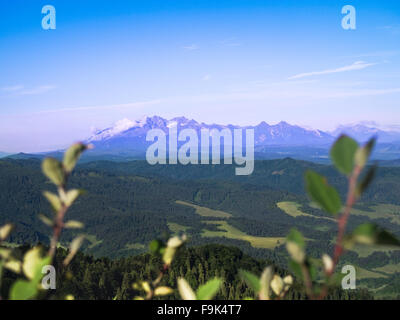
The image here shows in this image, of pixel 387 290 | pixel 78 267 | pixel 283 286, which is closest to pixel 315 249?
pixel 387 290

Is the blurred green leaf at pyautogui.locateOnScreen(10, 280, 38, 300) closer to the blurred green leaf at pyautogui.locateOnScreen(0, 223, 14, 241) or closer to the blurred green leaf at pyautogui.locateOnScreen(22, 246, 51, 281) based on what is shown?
the blurred green leaf at pyautogui.locateOnScreen(22, 246, 51, 281)

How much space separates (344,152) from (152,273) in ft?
230

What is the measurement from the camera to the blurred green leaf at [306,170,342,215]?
115cm

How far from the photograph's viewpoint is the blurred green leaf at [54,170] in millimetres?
1334

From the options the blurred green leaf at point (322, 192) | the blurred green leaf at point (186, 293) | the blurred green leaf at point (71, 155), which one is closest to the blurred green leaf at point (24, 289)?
the blurred green leaf at point (71, 155)

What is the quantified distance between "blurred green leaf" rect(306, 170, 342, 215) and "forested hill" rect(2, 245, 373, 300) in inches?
1695

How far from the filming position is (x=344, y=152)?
1.11 metres

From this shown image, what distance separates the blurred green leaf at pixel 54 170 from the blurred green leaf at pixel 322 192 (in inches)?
33.6

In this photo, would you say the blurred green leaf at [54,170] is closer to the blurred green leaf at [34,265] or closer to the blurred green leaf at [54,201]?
the blurred green leaf at [54,201]

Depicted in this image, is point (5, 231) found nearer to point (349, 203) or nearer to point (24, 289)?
point (24, 289)

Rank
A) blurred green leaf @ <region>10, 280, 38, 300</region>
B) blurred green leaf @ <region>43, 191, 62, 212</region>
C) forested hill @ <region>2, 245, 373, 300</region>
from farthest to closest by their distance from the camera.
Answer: forested hill @ <region>2, 245, 373, 300</region> < blurred green leaf @ <region>43, 191, 62, 212</region> < blurred green leaf @ <region>10, 280, 38, 300</region>

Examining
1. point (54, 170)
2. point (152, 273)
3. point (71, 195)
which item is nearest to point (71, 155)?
point (54, 170)

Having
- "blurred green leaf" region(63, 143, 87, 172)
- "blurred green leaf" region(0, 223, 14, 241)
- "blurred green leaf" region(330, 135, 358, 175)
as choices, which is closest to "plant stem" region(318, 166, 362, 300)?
"blurred green leaf" region(330, 135, 358, 175)
